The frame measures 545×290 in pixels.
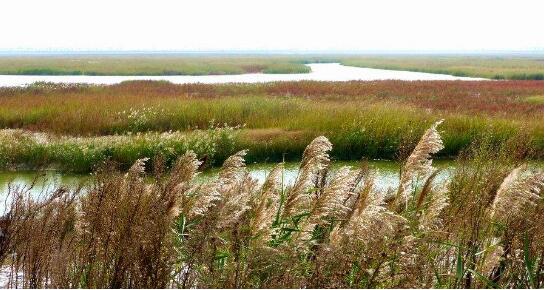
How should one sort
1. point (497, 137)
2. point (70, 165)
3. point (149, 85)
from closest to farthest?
point (70, 165)
point (497, 137)
point (149, 85)

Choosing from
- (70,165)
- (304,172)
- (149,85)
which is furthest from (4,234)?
(149,85)

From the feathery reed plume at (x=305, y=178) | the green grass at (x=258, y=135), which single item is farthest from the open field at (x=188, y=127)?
the feathery reed plume at (x=305, y=178)

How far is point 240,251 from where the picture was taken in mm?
3646

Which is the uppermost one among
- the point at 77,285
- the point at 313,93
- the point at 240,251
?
the point at 240,251

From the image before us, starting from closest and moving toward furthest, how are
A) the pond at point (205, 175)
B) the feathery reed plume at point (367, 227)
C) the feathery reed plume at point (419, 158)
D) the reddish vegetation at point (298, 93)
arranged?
1. the feathery reed plume at point (367, 227)
2. the feathery reed plume at point (419, 158)
3. the pond at point (205, 175)
4. the reddish vegetation at point (298, 93)

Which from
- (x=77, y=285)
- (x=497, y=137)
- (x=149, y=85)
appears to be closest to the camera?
(x=77, y=285)

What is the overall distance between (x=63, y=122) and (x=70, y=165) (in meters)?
1.54

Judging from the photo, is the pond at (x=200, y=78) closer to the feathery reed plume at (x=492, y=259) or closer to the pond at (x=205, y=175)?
the pond at (x=205, y=175)

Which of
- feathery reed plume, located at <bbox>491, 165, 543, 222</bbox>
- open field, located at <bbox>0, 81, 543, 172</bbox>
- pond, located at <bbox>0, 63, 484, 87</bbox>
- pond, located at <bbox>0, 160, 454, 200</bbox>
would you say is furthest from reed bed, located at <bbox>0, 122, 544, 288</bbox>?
pond, located at <bbox>0, 63, 484, 87</bbox>

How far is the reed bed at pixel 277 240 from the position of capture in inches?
136

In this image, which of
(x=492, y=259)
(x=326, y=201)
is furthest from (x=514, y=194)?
Answer: (x=326, y=201)

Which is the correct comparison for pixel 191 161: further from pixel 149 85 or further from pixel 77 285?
pixel 149 85

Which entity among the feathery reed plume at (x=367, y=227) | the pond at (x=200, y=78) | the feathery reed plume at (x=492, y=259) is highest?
the feathery reed plume at (x=367, y=227)

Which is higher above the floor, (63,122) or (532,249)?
(532,249)
